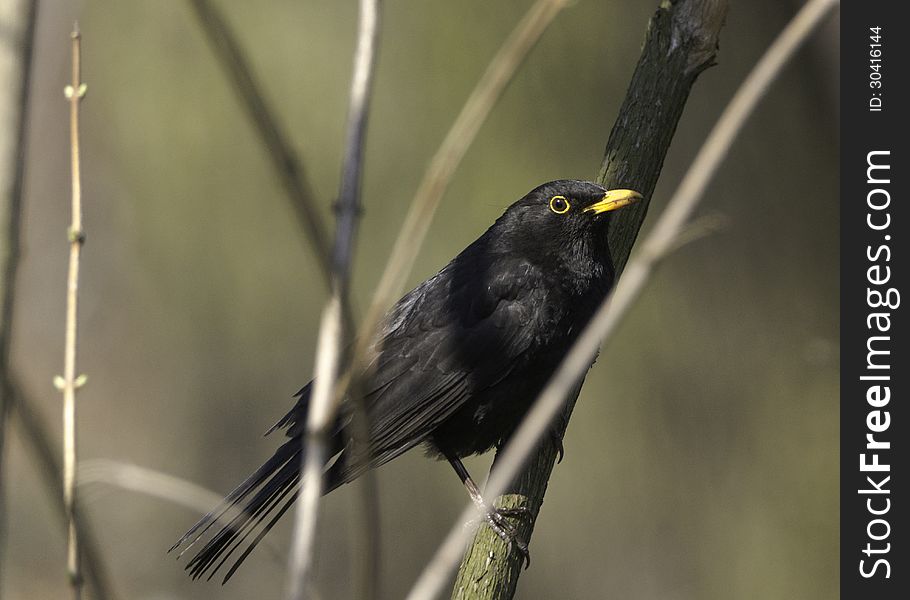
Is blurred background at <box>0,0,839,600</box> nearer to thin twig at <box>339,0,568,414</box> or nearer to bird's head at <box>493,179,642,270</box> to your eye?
bird's head at <box>493,179,642,270</box>

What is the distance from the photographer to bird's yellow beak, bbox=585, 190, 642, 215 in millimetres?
3588

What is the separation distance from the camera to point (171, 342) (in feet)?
27.5

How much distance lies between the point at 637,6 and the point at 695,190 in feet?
18.8

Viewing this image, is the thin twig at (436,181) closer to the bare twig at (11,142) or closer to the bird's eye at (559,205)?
the bare twig at (11,142)

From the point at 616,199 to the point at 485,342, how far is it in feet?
2.29

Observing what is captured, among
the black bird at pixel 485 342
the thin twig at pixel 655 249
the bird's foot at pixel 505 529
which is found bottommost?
the thin twig at pixel 655 249

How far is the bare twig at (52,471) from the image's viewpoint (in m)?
1.29

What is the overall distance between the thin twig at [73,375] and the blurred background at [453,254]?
13.8ft

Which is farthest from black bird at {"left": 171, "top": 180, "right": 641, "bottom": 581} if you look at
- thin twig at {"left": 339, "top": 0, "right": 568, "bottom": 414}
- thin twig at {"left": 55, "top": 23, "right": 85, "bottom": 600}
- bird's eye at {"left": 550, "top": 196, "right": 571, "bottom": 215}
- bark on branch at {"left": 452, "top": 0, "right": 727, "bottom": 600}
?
thin twig at {"left": 339, "top": 0, "right": 568, "bottom": 414}

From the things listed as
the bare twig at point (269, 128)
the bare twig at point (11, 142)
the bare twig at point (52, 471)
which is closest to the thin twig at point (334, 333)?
the bare twig at point (269, 128)

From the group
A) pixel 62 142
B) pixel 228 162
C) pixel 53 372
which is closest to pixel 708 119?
pixel 228 162

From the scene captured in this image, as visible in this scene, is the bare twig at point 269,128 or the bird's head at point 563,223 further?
the bird's head at point 563,223

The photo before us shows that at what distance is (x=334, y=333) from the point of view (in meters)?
1.32

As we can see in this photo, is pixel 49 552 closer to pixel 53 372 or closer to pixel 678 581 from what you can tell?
pixel 53 372
